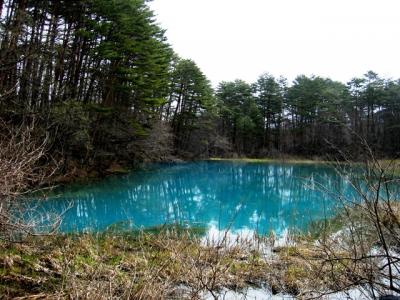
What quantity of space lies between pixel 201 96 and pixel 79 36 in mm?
17940

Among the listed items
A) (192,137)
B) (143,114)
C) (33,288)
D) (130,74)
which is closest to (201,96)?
(192,137)

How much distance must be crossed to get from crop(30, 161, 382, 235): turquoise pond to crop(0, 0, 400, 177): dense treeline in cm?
220

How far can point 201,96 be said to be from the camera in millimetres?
35219

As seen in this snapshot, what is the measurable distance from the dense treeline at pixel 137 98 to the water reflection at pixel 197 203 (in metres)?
2.27

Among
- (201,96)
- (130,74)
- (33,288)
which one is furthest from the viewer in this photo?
(201,96)

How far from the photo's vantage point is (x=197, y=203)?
14.0 metres

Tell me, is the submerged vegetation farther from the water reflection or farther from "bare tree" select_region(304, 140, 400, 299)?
the water reflection

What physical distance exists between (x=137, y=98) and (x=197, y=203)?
11.1 m

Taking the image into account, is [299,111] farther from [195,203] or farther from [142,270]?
[142,270]

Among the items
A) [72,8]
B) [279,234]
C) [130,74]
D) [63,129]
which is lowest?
[279,234]

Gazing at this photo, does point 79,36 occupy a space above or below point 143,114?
above

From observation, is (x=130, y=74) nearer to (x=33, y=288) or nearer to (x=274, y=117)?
(x=33, y=288)

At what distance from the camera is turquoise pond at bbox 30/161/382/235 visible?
31.3 feet

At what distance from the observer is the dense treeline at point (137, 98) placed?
514 inches
